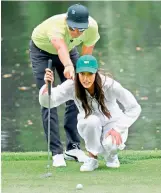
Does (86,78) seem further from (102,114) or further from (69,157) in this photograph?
(69,157)

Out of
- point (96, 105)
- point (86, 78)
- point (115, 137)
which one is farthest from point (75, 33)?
point (115, 137)

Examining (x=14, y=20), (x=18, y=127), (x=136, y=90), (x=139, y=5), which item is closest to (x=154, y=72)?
(x=136, y=90)

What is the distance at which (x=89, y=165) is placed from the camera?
7.18 metres

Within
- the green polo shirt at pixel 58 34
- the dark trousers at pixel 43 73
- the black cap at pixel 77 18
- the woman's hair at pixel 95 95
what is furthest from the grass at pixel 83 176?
the black cap at pixel 77 18

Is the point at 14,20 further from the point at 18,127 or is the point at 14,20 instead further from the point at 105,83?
the point at 105,83

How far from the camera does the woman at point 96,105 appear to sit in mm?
6988

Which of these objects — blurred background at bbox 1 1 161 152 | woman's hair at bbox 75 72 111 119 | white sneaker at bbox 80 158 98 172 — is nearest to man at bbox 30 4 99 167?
woman's hair at bbox 75 72 111 119

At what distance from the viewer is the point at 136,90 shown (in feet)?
41.1

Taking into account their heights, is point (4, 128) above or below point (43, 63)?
below

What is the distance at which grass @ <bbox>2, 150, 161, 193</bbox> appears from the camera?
6.36m

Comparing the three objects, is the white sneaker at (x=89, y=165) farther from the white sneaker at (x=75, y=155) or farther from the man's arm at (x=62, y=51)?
the man's arm at (x=62, y=51)

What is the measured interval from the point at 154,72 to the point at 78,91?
22.7ft

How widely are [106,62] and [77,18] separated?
7758 mm

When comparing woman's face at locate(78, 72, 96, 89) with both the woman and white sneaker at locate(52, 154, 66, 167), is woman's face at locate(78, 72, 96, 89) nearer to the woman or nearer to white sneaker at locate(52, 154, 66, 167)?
the woman
